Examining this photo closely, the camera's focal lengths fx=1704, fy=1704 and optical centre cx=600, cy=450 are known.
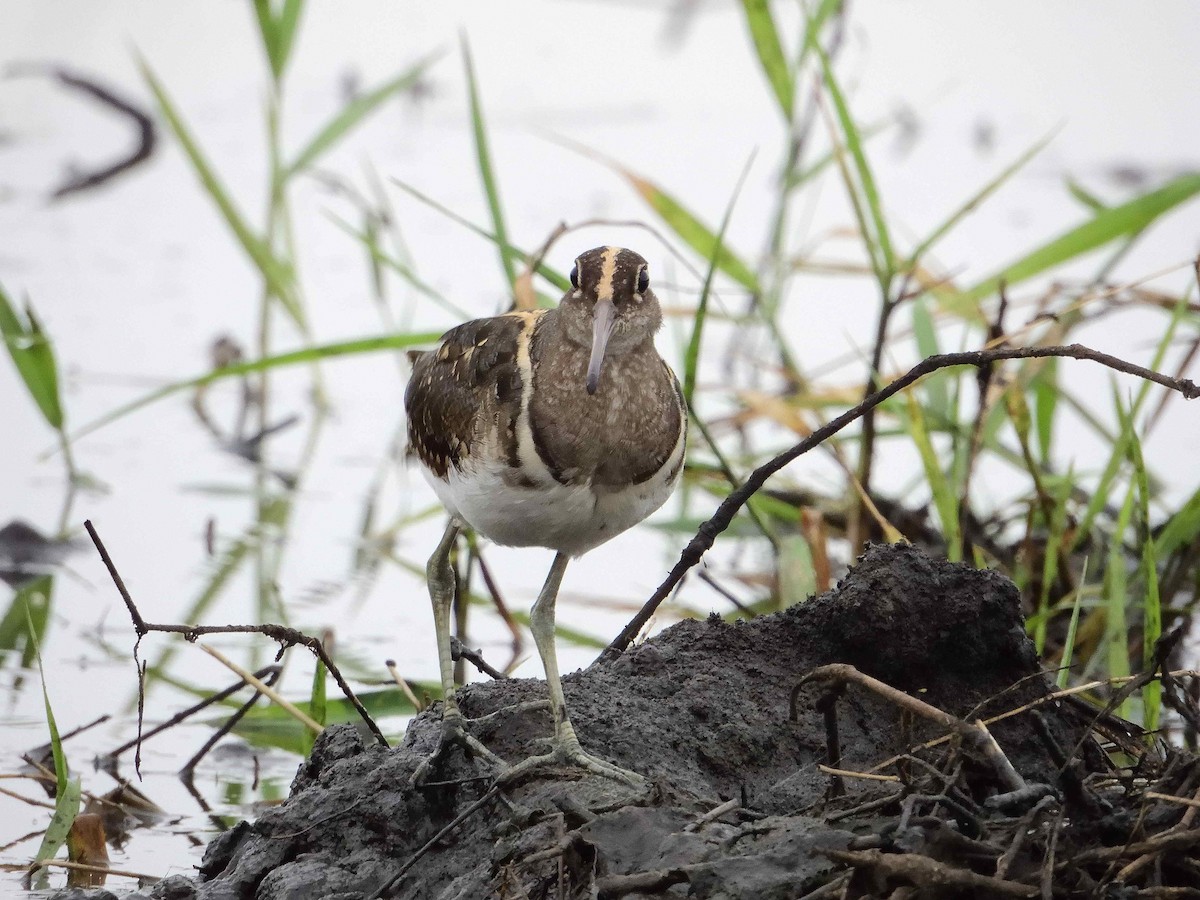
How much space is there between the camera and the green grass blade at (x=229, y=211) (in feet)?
21.6

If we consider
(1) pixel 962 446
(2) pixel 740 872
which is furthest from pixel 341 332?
(2) pixel 740 872

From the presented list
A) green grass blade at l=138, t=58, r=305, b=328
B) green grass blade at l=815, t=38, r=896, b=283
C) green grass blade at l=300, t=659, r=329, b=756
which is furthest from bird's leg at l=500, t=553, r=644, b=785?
green grass blade at l=138, t=58, r=305, b=328

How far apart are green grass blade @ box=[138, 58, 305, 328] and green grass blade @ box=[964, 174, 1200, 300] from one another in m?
2.80

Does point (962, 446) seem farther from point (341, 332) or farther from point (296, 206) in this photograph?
point (296, 206)

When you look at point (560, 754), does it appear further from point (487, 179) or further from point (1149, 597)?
point (487, 179)

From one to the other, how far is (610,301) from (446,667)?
88cm

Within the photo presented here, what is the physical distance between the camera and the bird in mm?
3461

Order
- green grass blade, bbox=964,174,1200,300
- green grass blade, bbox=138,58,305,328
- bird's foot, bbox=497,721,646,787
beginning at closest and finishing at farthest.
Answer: bird's foot, bbox=497,721,646,787, green grass blade, bbox=964,174,1200,300, green grass blade, bbox=138,58,305,328

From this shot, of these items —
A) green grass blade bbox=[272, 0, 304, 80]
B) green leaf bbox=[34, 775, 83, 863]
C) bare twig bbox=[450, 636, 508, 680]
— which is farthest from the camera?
green grass blade bbox=[272, 0, 304, 80]

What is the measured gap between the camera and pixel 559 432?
3.49 m

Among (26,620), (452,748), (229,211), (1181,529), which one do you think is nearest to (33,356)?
(26,620)

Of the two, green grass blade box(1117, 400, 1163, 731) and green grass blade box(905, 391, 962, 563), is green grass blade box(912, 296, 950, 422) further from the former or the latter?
green grass blade box(1117, 400, 1163, 731)

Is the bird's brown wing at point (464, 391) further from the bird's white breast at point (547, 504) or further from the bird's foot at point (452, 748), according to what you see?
the bird's foot at point (452, 748)

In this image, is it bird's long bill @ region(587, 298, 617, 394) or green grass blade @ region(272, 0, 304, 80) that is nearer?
bird's long bill @ region(587, 298, 617, 394)
